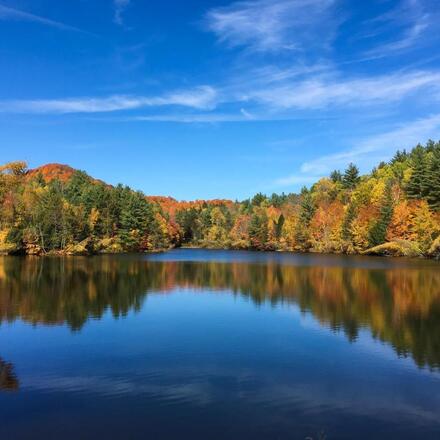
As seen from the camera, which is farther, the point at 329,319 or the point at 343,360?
the point at 329,319

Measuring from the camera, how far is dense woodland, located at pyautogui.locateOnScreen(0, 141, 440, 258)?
2918 inches

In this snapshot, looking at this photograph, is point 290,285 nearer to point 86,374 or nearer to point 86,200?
point 86,374

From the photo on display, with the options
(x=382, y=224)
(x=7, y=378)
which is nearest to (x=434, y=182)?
(x=382, y=224)

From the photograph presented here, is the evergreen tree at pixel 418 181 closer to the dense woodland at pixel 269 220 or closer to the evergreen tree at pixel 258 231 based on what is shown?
the dense woodland at pixel 269 220

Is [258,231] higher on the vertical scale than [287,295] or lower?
higher

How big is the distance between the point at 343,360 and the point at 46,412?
9.47 m

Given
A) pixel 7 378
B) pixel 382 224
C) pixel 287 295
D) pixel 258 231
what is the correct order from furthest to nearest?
1. pixel 258 231
2. pixel 382 224
3. pixel 287 295
4. pixel 7 378

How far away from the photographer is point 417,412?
11672mm

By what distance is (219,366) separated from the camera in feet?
50.3

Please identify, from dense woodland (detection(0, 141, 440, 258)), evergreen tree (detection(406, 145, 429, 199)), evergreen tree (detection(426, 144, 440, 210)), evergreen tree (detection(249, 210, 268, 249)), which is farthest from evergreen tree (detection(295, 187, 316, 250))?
evergreen tree (detection(426, 144, 440, 210))

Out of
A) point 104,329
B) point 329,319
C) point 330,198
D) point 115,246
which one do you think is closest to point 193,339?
point 104,329

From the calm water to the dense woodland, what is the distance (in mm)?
38757

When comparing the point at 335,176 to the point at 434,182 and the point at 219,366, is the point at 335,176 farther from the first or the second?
the point at 219,366

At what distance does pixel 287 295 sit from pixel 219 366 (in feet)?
56.3
